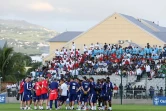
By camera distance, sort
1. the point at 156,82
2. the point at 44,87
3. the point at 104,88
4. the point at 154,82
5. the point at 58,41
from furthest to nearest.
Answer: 1. the point at 58,41
2. the point at 154,82
3. the point at 156,82
4. the point at 44,87
5. the point at 104,88

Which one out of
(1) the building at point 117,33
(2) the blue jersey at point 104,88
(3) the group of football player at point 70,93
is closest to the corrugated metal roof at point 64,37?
(1) the building at point 117,33

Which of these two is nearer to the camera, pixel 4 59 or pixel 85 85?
pixel 85 85

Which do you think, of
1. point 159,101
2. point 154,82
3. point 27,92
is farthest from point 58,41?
point 27,92

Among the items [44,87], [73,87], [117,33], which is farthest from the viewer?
[117,33]

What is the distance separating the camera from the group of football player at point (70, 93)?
1378 inches

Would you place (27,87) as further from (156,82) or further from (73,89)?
(156,82)

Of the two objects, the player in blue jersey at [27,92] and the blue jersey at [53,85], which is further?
the blue jersey at [53,85]

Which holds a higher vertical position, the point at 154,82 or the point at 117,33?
the point at 117,33

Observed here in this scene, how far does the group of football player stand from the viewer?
35000mm

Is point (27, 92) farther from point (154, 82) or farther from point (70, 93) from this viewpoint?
point (154, 82)

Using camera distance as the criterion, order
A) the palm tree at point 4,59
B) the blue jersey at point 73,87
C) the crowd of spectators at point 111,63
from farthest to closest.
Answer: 1. the palm tree at point 4,59
2. the crowd of spectators at point 111,63
3. the blue jersey at point 73,87

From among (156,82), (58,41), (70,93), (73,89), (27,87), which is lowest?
(70,93)

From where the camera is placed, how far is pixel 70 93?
118ft

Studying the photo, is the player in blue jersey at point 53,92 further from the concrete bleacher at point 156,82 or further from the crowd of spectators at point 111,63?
the crowd of spectators at point 111,63
